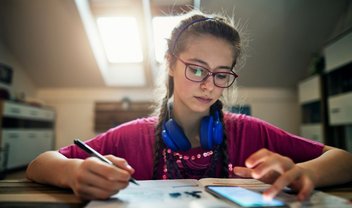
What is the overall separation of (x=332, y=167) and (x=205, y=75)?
1.06 feet

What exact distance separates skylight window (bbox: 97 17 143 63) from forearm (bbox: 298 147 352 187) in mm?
2590

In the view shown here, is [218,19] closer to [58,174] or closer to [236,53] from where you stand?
[236,53]

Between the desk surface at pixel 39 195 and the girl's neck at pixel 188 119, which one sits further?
the girl's neck at pixel 188 119

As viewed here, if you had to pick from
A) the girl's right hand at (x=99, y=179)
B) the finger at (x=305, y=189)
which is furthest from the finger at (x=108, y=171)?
the finger at (x=305, y=189)

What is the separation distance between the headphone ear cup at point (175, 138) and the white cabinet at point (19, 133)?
73.2 inches

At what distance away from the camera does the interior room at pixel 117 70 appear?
238cm

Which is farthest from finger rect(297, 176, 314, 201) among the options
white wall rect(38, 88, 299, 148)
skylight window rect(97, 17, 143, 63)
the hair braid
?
white wall rect(38, 88, 299, 148)

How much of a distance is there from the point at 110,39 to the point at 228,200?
304 centimetres

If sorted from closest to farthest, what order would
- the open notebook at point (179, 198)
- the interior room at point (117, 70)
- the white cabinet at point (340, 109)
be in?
1. the open notebook at point (179, 198)
2. the white cabinet at point (340, 109)
3. the interior room at point (117, 70)

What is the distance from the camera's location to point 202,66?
2.16 ft

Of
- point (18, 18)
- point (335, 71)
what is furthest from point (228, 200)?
point (18, 18)

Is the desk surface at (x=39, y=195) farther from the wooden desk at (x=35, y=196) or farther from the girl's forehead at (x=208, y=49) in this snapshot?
the girl's forehead at (x=208, y=49)

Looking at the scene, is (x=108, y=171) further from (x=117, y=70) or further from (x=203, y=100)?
(x=117, y=70)

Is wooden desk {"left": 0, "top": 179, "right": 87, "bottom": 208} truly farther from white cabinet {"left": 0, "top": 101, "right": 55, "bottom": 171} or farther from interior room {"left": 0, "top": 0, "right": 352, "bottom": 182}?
white cabinet {"left": 0, "top": 101, "right": 55, "bottom": 171}
